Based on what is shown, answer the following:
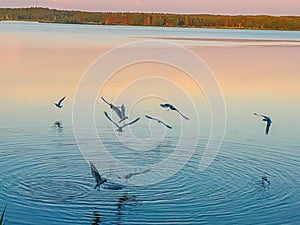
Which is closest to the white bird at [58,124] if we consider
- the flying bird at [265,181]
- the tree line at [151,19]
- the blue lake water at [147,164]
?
the blue lake water at [147,164]

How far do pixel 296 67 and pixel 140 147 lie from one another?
842 inches

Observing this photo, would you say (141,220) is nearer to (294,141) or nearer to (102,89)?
(294,141)

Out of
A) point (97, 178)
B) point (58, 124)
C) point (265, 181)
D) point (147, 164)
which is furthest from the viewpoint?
point (58, 124)

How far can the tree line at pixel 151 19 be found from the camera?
110 m

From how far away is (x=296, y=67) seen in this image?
33125mm

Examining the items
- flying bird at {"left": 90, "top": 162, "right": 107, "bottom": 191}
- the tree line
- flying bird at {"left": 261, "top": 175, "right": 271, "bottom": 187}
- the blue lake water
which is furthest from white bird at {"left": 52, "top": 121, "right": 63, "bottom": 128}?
the tree line

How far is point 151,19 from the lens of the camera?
11862 centimetres

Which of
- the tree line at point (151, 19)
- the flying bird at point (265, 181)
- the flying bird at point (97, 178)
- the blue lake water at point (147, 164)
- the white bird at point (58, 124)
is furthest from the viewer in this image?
the tree line at point (151, 19)

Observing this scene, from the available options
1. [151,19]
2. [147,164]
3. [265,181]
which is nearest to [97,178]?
[147,164]

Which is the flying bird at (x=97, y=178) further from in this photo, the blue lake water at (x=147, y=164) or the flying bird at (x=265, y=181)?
the flying bird at (x=265, y=181)

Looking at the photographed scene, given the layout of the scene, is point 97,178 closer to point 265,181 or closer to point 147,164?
point 147,164

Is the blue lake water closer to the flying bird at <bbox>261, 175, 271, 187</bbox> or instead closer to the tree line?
the flying bird at <bbox>261, 175, 271, 187</bbox>

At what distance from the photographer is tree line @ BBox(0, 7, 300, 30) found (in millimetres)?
110500

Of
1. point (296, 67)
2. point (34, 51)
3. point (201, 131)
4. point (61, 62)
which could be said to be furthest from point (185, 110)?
point (34, 51)
